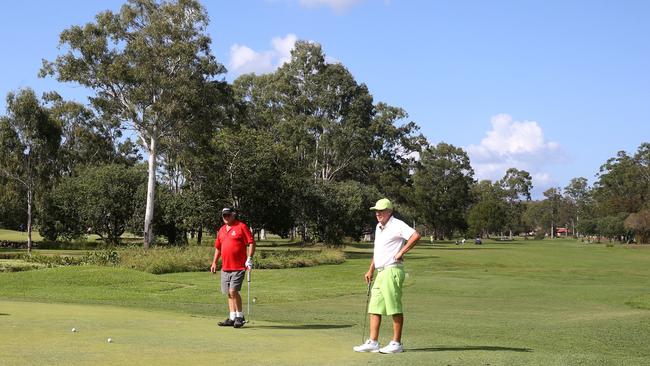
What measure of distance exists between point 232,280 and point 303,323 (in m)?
2.19

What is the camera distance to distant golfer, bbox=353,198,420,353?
9.48m

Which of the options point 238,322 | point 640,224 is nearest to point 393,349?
point 238,322

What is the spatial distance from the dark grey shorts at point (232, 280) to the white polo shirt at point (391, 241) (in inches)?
138

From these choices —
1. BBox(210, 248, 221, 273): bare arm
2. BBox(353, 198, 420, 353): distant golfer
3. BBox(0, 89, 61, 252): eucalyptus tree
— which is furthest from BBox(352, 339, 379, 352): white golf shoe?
BBox(0, 89, 61, 252): eucalyptus tree

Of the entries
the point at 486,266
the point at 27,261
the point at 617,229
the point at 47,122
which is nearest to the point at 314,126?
A: the point at 47,122

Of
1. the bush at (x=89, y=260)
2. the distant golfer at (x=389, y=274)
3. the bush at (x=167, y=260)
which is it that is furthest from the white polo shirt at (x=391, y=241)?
the bush at (x=89, y=260)

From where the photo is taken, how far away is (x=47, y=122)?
62.3m

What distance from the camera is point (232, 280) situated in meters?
12.3

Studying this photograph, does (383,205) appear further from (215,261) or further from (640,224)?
(640,224)

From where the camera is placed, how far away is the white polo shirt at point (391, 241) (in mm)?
9602

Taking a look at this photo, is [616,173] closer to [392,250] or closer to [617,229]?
[617,229]

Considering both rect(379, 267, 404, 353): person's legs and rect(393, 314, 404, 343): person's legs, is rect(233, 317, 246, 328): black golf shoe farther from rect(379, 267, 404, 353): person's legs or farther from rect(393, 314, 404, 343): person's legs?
rect(393, 314, 404, 343): person's legs

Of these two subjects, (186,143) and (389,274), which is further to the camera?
(186,143)

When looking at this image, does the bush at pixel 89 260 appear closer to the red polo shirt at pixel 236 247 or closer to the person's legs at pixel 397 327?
the red polo shirt at pixel 236 247
